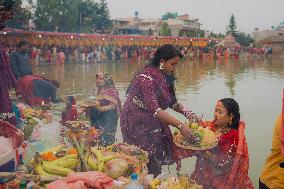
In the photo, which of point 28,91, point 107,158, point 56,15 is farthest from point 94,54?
point 107,158

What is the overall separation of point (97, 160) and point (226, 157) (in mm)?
1280

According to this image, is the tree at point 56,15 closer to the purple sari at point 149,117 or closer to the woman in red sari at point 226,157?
the purple sari at point 149,117

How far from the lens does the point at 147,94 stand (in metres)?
3.61

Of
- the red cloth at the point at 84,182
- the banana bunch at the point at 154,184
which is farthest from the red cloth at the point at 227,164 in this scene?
the red cloth at the point at 84,182

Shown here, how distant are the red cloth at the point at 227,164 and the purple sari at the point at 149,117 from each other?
33cm

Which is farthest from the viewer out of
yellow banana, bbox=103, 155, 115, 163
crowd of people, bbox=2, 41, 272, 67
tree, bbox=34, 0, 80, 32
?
tree, bbox=34, 0, 80, 32

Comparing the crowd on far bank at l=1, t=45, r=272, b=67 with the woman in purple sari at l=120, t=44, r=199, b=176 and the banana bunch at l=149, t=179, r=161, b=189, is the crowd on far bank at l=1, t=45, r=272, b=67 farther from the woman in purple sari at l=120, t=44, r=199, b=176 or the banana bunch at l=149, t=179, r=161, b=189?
the banana bunch at l=149, t=179, r=161, b=189

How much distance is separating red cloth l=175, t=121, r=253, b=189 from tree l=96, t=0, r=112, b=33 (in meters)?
64.9

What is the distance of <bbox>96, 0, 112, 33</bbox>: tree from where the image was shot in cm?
6750

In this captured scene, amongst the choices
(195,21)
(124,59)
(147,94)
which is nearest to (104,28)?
(124,59)

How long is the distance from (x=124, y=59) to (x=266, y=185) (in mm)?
35783

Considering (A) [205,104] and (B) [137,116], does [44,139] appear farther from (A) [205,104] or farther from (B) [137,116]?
(A) [205,104]

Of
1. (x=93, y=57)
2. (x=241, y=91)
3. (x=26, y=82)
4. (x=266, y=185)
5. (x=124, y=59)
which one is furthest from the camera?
(x=124, y=59)

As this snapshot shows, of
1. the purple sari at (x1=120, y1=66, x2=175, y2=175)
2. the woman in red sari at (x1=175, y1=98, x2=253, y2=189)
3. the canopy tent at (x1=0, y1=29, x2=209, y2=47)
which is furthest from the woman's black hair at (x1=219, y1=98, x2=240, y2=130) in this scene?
the canopy tent at (x1=0, y1=29, x2=209, y2=47)
